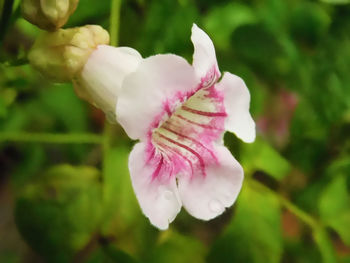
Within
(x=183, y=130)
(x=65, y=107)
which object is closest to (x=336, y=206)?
(x=183, y=130)

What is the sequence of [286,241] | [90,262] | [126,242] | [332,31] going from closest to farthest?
[90,262], [126,242], [332,31], [286,241]

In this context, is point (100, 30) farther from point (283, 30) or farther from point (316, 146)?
point (316, 146)

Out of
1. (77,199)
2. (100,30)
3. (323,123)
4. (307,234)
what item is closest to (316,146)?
(323,123)

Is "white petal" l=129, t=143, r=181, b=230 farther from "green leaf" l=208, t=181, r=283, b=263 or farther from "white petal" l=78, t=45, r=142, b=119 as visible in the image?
"green leaf" l=208, t=181, r=283, b=263

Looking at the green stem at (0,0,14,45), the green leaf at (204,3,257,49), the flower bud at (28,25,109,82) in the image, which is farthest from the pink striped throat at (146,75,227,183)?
the green leaf at (204,3,257,49)

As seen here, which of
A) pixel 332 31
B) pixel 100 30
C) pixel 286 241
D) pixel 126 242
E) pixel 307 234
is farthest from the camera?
pixel 307 234

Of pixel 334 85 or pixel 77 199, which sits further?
pixel 334 85

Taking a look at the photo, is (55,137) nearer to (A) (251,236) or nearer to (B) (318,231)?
(A) (251,236)
